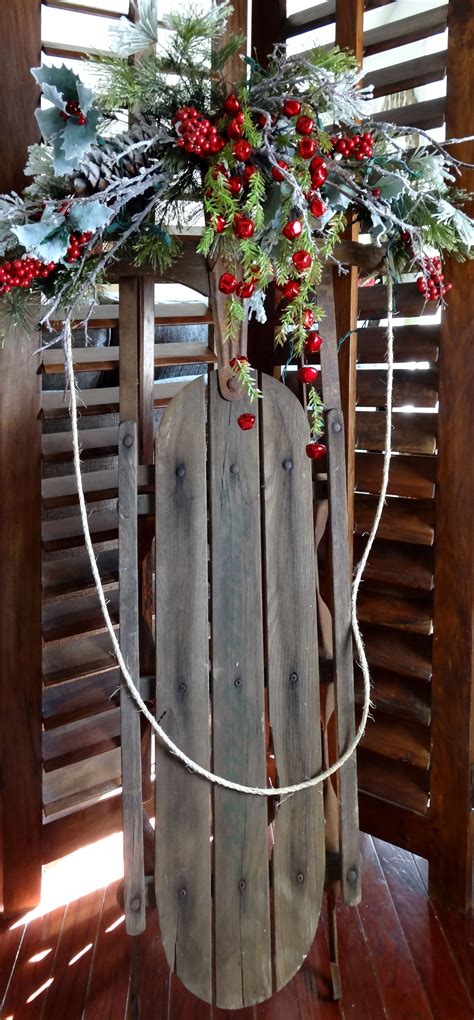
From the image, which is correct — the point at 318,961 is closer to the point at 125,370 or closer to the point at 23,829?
the point at 23,829

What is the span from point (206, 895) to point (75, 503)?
2.66ft

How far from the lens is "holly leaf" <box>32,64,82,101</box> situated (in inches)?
44.3

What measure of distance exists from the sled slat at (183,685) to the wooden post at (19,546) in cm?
46

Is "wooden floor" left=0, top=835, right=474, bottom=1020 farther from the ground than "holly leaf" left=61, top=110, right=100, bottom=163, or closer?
closer

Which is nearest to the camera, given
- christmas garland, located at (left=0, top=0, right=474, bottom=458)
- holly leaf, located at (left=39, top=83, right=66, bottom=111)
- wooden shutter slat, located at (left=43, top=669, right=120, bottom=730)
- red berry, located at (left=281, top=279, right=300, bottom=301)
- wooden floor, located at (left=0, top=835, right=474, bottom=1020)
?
holly leaf, located at (left=39, top=83, right=66, bottom=111)

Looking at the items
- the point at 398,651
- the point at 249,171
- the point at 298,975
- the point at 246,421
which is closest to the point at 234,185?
the point at 249,171

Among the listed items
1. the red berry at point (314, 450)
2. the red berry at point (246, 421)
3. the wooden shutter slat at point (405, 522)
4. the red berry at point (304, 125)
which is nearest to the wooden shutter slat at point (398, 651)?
the wooden shutter slat at point (405, 522)

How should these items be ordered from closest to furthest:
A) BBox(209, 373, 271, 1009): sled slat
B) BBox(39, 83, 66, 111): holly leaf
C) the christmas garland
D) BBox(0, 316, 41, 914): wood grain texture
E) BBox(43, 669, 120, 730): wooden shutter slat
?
1. BBox(39, 83, 66, 111): holly leaf
2. the christmas garland
3. BBox(209, 373, 271, 1009): sled slat
4. BBox(0, 316, 41, 914): wood grain texture
5. BBox(43, 669, 120, 730): wooden shutter slat

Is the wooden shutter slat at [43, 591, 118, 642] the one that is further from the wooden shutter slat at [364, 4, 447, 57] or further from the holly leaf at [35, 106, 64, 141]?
the wooden shutter slat at [364, 4, 447, 57]

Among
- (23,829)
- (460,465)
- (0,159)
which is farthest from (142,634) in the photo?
(0,159)

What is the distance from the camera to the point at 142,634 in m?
1.48

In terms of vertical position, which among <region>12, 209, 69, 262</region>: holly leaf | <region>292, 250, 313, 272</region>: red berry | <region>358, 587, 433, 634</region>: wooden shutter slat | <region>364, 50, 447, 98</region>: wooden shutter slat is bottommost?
<region>358, 587, 433, 634</region>: wooden shutter slat

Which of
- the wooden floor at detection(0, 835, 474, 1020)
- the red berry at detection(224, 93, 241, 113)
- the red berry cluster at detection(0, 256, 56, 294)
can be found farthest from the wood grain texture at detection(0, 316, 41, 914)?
the red berry at detection(224, 93, 241, 113)

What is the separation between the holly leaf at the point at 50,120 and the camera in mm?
1141
